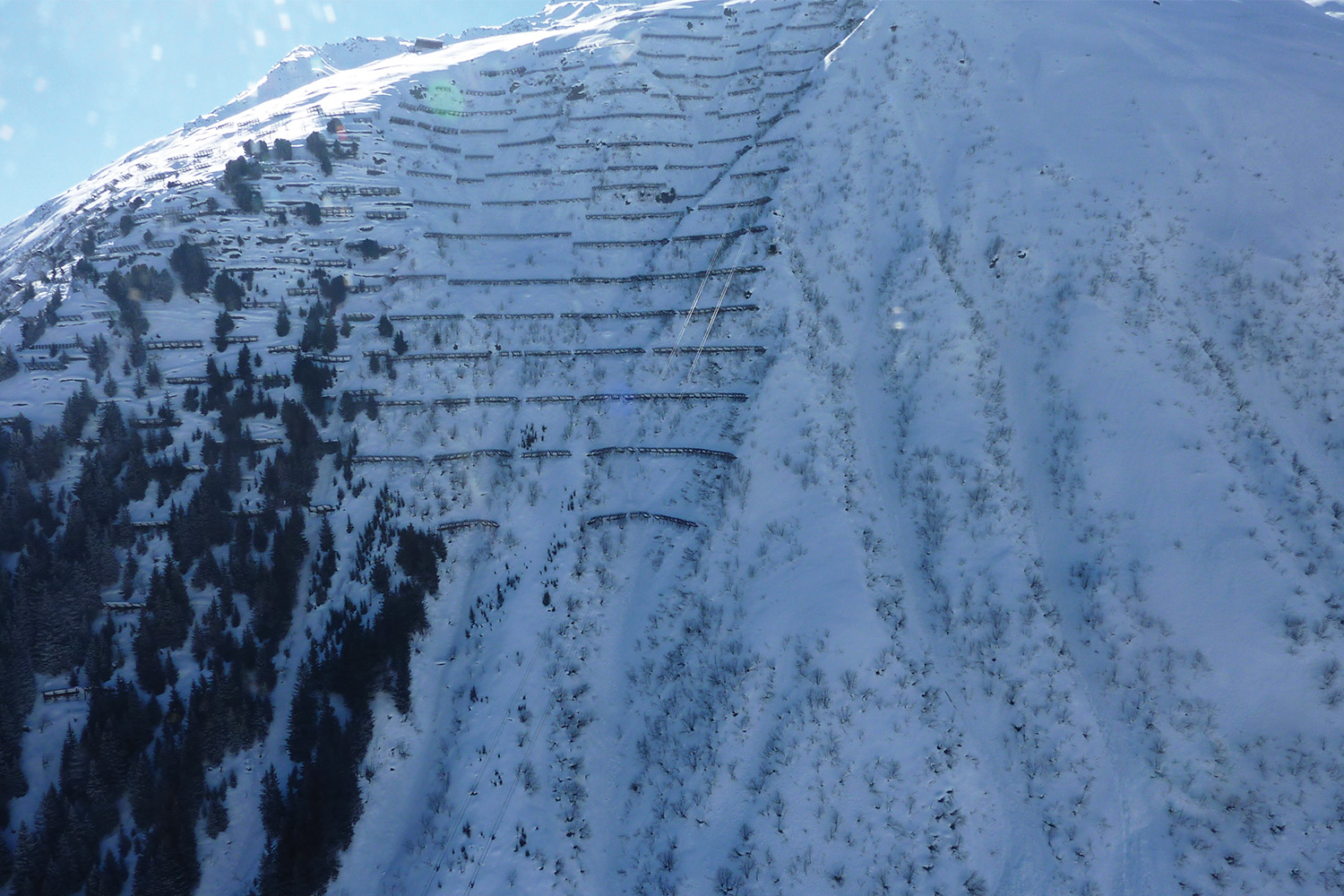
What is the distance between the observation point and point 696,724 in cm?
1691

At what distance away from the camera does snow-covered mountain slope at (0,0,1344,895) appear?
14.8 m

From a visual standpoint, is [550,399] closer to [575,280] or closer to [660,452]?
[660,452]

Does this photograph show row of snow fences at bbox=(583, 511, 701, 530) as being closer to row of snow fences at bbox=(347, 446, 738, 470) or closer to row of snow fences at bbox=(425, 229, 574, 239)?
row of snow fences at bbox=(347, 446, 738, 470)

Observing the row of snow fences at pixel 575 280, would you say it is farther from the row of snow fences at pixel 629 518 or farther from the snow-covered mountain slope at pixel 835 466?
the row of snow fences at pixel 629 518

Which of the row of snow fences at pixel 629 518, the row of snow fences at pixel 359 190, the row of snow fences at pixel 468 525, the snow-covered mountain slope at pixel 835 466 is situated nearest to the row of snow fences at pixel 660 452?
the snow-covered mountain slope at pixel 835 466

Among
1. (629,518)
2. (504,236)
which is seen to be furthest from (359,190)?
(629,518)

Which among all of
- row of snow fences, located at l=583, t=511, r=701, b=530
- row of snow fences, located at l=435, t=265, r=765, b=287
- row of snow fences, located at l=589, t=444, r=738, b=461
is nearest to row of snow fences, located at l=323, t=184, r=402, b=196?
row of snow fences, located at l=435, t=265, r=765, b=287

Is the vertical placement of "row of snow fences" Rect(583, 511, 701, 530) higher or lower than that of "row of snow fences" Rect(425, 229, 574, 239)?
lower

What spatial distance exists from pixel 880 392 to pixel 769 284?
26.6 ft

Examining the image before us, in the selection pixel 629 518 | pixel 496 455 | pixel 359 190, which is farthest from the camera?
pixel 359 190

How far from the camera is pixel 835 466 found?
2155 centimetres

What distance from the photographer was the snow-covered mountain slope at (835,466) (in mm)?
14758

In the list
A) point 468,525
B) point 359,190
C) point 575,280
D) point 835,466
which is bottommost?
point 468,525

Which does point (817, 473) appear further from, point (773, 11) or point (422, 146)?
point (773, 11)
